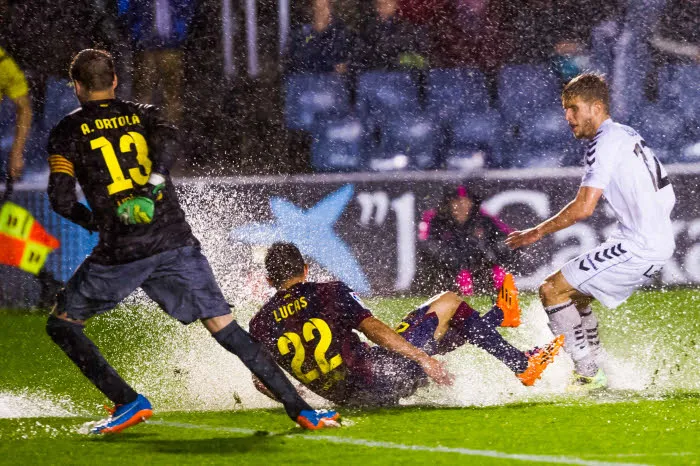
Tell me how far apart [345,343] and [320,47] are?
766 cm

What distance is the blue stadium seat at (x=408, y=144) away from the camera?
41.2 feet

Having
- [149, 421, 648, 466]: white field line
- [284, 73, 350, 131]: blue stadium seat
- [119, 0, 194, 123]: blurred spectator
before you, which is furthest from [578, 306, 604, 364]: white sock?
[119, 0, 194, 123]: blurred spectator

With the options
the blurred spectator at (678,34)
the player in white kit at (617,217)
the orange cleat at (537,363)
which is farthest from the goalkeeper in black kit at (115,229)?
the blurred spectator at (678,34)

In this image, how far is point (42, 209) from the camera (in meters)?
11.7

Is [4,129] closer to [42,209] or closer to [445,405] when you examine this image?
[42,209]

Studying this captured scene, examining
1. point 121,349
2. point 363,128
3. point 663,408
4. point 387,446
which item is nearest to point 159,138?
point 387,446

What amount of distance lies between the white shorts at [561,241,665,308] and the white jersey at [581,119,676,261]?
2.4 inches

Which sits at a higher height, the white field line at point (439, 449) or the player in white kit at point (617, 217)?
the player in white kit at point (617, 217)

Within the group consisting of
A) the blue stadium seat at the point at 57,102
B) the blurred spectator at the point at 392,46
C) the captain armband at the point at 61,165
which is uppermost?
the blurred spectator at the point at 392,46

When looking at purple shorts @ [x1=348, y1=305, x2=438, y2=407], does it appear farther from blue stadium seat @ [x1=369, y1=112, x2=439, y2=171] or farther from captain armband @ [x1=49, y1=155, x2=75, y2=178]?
blue stadium seat @ [x1=369, y1=112, x2=439, y2=171]

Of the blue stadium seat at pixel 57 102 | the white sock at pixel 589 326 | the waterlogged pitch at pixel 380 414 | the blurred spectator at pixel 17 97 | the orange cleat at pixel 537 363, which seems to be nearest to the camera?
the waterlogged pitch at pixel 380 414

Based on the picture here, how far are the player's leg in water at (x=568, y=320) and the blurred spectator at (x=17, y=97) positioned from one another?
7312 mm

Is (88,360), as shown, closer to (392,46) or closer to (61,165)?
(61,165)

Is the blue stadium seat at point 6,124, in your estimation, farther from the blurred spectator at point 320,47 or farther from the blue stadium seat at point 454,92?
the blue stadium seat at point 454,92
